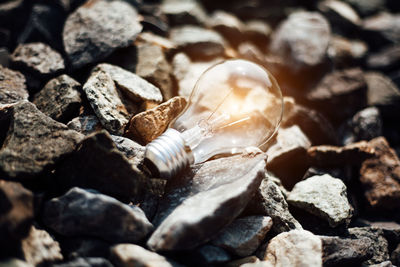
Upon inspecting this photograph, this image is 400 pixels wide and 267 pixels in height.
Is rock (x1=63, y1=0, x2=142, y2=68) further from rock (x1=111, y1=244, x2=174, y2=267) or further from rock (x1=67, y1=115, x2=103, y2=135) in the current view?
rock (x1=111, y1=244, x2=174, y2=267)

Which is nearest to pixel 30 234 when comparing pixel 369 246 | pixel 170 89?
pixel 170 89

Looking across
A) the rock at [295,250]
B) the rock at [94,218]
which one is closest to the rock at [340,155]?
the rock at [295,250]

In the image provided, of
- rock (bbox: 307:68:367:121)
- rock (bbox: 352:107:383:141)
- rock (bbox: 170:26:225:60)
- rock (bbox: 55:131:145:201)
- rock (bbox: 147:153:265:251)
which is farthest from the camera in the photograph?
rock (bbox: 170:26:225:60)

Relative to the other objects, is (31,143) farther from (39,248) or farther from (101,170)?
(39,248)

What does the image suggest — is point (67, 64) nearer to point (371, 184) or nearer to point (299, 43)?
point (299, 43)

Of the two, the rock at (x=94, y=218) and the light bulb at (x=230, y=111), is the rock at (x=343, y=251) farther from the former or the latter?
the rock at (x=94, y=218)

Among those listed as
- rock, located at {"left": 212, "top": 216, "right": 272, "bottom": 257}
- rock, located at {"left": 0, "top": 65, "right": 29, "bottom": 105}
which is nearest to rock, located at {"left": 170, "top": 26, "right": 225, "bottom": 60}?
rock, located at {"left": 0, "top": 65, "right": 29, "bottom": 105}
